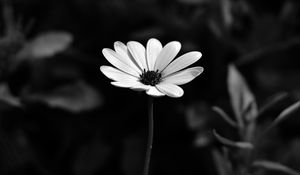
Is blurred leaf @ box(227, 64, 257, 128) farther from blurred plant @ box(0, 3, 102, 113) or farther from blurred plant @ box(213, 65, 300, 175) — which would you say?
blurred plant @ box(0, 3, 102, 113)

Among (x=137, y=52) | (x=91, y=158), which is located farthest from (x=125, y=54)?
(x=91, y=158)

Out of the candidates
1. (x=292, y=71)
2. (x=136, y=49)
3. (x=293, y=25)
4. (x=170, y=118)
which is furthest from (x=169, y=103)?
(x=136, y=49)

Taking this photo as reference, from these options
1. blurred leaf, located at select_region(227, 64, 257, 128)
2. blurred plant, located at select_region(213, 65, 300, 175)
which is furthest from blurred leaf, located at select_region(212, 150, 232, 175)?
blurred leaf, located at select_region(227, 64, 257, 128)

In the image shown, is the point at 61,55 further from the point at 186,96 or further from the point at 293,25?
the point at 293,25

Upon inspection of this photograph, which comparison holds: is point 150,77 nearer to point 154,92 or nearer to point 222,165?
point 154,92

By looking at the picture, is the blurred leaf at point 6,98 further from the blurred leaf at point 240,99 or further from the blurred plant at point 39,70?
the blurred leaf at point 240,99
